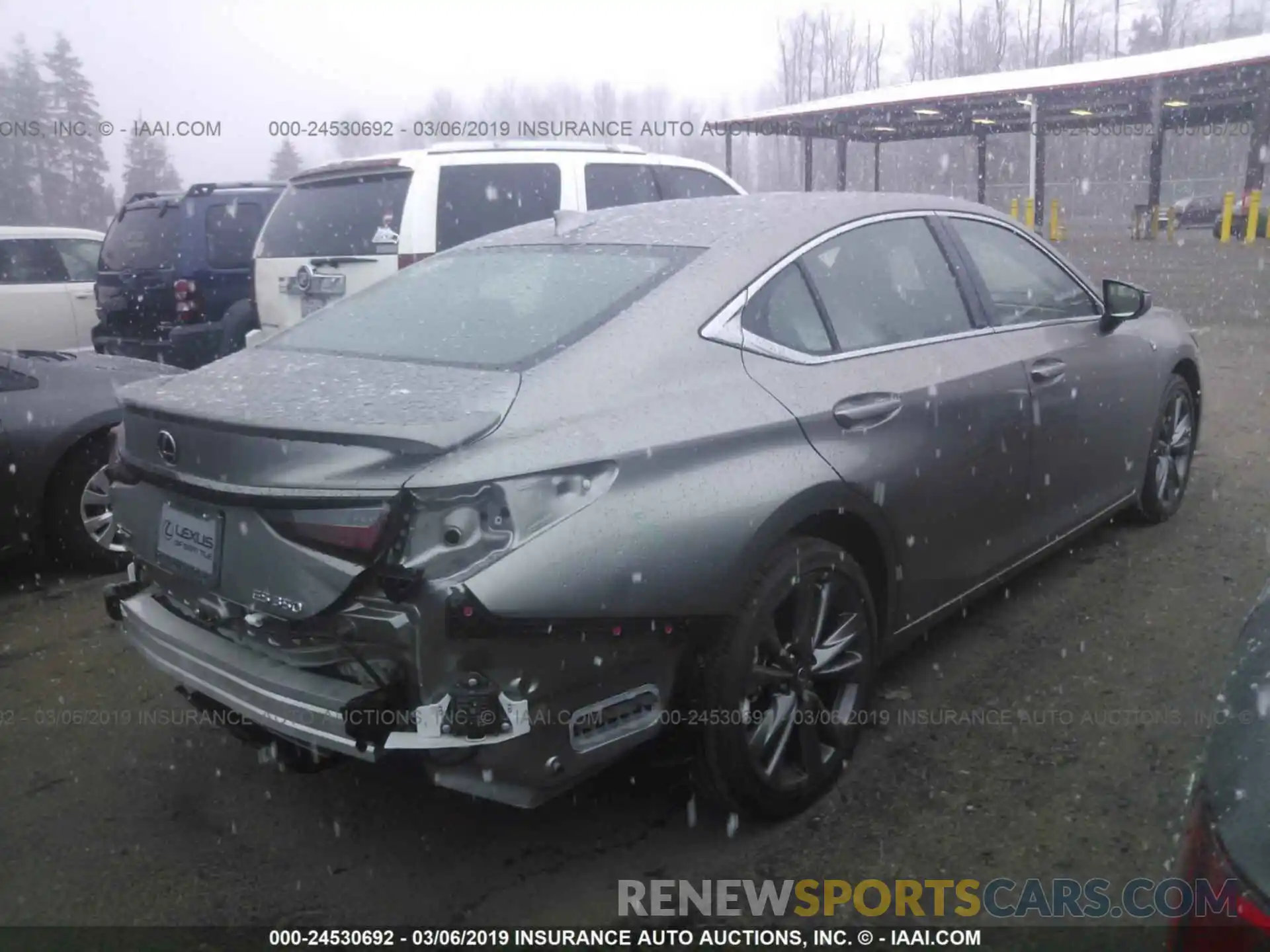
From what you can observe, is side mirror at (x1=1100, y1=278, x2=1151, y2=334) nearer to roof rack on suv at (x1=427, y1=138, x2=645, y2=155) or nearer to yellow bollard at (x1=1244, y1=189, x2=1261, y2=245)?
roof rack on suv at (x1=427, y1=138, x2=645, y2=155)

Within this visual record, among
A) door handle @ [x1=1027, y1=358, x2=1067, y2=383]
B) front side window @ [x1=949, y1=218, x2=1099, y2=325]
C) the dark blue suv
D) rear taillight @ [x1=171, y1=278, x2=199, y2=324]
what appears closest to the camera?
door handle @ [x1=1027, y1=358, x2=1067, y2=383]

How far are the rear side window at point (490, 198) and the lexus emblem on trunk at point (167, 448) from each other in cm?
393

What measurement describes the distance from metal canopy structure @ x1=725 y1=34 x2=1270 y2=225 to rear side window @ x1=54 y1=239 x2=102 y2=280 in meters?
17.4

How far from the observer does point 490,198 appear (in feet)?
22.4

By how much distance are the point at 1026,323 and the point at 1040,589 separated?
1154mm

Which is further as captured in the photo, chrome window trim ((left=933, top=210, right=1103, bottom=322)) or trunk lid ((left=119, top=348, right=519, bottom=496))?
chrome window trim ((left=933, top=210, right=1103, bottom=322))

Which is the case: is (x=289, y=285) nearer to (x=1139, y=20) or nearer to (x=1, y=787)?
(x=1, y=787)

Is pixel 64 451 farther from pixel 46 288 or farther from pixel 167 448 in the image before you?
pixel 46 288

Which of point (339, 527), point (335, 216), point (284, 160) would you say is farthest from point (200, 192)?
point (284, 160)

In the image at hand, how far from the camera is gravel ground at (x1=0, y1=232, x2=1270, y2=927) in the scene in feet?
8.54

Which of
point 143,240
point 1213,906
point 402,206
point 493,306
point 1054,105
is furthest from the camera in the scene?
point 1054,105

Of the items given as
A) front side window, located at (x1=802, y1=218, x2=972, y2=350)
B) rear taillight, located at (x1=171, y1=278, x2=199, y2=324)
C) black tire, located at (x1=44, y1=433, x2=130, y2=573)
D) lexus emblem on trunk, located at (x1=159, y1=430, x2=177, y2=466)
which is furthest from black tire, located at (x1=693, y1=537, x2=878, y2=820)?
rear taillight, located at (x1=171, y1=278, x2=199, y2=324)

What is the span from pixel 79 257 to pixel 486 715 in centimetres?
1111
